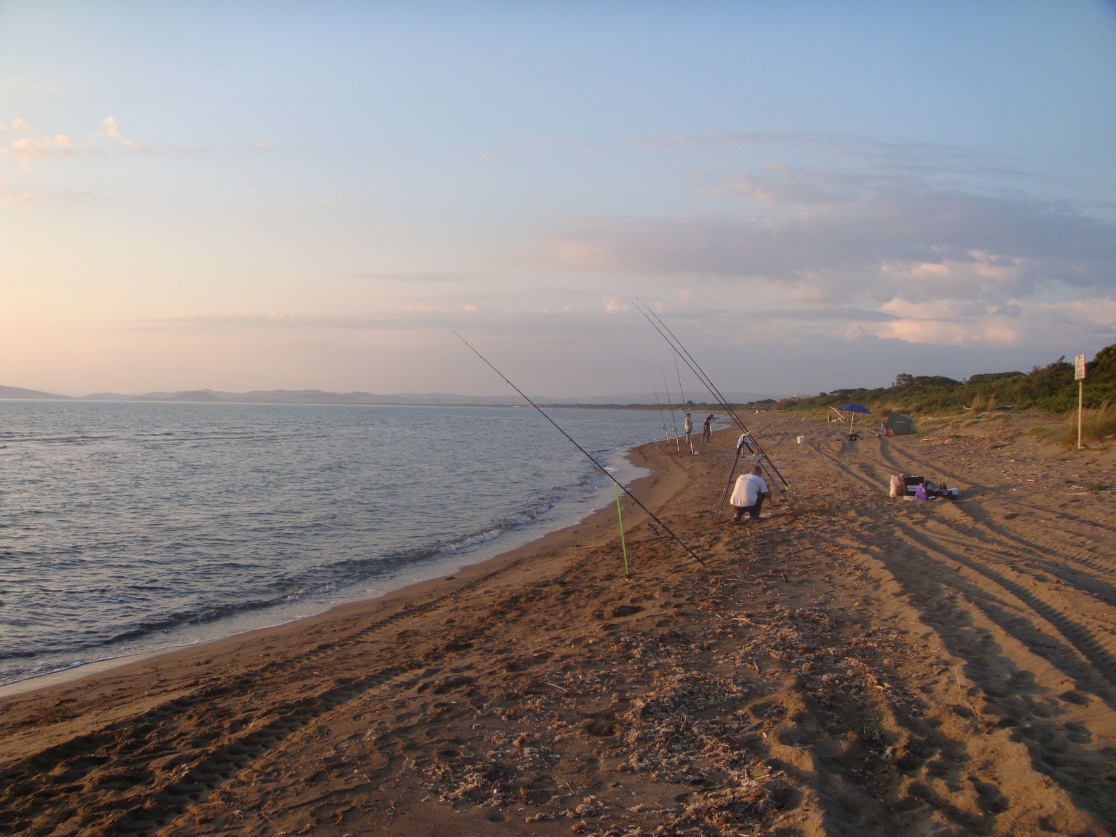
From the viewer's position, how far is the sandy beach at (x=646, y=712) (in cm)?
351

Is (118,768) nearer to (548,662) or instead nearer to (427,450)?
(548,662)

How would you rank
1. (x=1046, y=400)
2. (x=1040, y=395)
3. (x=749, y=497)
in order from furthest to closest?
(x=1040, y=395) → (x=1046, y=400) → (x=749, y=497)

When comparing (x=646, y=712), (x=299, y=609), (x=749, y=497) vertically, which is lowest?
(x=299, y=609)

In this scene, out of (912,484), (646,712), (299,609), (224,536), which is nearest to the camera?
(646,712)

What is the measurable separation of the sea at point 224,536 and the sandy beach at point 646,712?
56.4 inches

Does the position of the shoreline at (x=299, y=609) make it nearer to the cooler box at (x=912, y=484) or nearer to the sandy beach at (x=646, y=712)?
the sandy beach at (x=646, y=712)

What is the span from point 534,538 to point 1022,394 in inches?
1085

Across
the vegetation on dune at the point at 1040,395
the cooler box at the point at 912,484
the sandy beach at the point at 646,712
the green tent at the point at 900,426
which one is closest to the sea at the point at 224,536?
the sandy beach at the point at 646,712

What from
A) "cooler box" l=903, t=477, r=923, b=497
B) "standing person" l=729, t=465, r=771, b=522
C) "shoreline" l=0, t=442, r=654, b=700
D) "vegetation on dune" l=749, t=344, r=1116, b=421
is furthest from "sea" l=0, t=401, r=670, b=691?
"vegetation on dune" l=749, t=344, r=1116, b=421

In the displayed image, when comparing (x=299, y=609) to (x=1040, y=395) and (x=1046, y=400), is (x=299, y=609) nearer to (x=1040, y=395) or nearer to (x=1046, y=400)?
(x=1046, y=400)

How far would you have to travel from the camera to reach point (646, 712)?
4.59 metres

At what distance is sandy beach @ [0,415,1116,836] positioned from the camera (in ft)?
11.5

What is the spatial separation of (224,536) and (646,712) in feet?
40.1

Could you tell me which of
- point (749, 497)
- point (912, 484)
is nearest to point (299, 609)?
point (749, 497)
